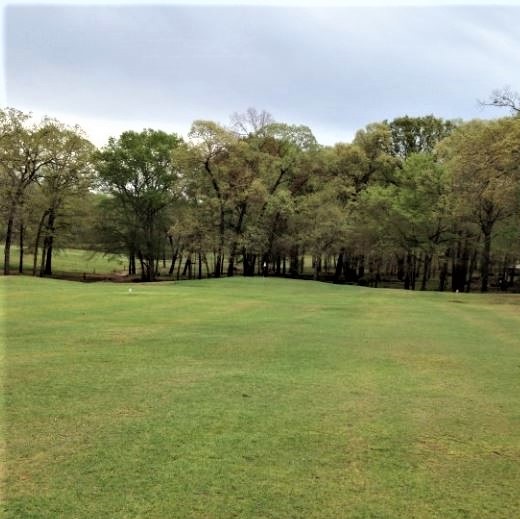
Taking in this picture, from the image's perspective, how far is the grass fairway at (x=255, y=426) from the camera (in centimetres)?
394

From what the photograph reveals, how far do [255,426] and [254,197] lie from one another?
38954 millimetres

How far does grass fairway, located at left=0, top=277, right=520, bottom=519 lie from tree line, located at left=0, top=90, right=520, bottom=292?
29.0 metres

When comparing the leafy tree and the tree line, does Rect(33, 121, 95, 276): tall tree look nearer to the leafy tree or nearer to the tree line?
the tree line

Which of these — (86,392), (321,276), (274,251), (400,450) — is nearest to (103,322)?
(86,392)

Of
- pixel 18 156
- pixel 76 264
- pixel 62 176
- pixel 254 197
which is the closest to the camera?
pixel 18 156

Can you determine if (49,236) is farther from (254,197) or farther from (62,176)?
(254,197)

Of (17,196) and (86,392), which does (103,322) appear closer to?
(86,392)

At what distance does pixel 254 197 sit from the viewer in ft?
144

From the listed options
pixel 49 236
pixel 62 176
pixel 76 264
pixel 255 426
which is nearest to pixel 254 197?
pixel 62 176

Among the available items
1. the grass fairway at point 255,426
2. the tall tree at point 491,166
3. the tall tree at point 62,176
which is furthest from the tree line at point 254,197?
the grass fairway at point 255,426

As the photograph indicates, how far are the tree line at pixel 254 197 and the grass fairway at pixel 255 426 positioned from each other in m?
29.0

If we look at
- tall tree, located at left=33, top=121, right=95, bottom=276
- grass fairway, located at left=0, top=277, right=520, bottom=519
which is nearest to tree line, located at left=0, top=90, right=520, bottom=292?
tall tree, located at left=33, top=121, right=95, bottom=276

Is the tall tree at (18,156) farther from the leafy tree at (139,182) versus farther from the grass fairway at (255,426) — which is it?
the grass fairway at (255,426)

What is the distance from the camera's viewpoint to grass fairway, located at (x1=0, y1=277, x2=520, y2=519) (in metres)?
3.94
